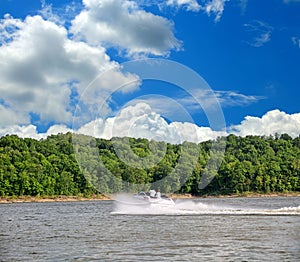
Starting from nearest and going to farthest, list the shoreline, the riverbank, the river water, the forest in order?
the river water, the forest, the riverbank, the shoreline

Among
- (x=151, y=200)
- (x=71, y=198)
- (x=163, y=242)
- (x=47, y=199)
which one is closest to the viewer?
(x=163, y=242)

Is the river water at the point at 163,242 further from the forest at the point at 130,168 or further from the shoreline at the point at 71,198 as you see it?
the shoreline at the point at 71,198

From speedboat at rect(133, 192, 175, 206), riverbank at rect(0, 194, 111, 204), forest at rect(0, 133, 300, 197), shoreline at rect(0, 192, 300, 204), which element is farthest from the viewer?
shoreline at rect(0, 192, 300, 204)

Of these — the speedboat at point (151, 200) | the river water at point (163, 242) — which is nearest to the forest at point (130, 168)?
the speedboat at point (151, 200)

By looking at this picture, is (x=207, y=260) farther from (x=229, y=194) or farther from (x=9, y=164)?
(x=229, y=194)

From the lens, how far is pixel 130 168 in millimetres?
123062

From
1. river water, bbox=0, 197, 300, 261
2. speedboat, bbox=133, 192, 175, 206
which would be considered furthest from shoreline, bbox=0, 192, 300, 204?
river water, bbox=0, 197, 300, 261

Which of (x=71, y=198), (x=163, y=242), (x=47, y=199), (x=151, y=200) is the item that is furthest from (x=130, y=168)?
(x=163, y=242)

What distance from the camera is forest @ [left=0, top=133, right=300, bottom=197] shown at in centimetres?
12081

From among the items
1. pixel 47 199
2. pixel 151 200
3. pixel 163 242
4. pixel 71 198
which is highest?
pixel 71 198

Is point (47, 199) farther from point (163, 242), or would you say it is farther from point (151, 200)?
point (163, 242)

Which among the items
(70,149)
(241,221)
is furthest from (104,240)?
(70,149)

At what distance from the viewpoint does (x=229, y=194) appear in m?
161

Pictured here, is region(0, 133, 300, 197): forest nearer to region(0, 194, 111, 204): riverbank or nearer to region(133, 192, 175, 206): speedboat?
region(0, 194, 111, 204): riverbank
